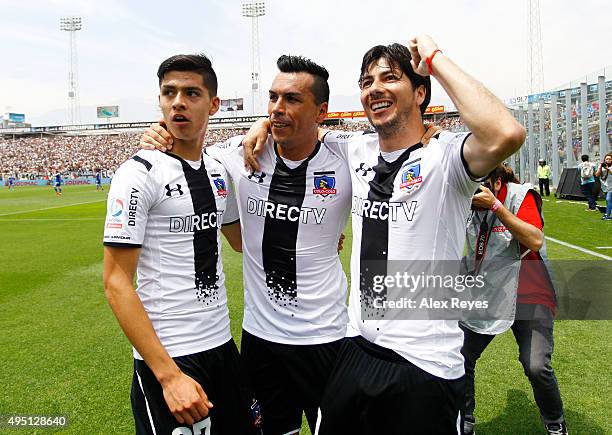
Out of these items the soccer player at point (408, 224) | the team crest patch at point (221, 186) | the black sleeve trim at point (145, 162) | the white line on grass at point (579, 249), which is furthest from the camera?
the white line on grass at point (579, 249)

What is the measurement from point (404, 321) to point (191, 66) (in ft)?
5.26

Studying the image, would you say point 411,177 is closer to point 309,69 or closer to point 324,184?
point 324,184

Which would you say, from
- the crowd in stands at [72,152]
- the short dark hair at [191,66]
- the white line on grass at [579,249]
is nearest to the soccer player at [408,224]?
the short dark hair at [191,66]

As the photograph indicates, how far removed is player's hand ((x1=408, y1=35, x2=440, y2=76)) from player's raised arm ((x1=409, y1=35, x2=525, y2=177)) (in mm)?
43

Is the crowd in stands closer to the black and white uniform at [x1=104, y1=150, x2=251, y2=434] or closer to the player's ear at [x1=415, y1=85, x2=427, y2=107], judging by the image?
the player's ear at [x1=415, y1=85, x2=427, y2=107]

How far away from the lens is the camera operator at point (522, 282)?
3363 millimetres

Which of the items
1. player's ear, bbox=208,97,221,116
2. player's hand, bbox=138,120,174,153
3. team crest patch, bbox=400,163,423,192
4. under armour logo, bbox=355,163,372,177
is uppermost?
player's ear, bbox=208,97,221,116

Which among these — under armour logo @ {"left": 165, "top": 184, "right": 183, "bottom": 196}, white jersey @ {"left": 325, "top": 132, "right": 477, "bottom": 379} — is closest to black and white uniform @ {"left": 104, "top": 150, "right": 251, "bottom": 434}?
under armour logo @ {"left": 165, "top": 184, "right": 183, "bottom": 196}

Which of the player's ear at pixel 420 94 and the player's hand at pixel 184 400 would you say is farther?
the player's ear at pixel 420 94

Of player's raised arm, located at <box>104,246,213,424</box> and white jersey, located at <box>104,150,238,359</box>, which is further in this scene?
white jersey, located at <box>104,150,238,359</box>

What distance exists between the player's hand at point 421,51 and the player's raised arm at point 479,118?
4 centimetres

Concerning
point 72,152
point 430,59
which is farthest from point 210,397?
point 72,152

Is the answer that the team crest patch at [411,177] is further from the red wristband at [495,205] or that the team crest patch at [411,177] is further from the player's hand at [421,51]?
the red wristband at [495,205]

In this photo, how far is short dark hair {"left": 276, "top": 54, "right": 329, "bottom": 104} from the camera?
2.90 m
